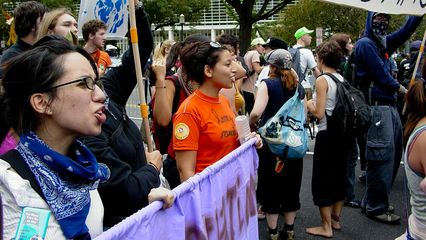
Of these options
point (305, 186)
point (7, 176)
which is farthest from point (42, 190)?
point (305, 186)

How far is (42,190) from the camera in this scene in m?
1.42

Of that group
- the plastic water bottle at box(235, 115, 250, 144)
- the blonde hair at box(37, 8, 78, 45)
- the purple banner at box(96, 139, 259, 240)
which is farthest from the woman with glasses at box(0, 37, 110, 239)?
the plastic water bottle at box(235, 115, 250, 144)

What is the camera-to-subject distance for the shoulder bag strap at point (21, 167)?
1.42m

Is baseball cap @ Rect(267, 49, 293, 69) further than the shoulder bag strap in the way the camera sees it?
Yes

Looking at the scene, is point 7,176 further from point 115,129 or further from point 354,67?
point 354,67

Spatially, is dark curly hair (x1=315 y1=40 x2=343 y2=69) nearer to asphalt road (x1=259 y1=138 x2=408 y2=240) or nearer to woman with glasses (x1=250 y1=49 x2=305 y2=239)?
woman with glasses (x1=250 y1=49 x2=305 y2=239)

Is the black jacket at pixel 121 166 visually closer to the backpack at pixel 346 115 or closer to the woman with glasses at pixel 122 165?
the woman with glasses at pixel 122 165

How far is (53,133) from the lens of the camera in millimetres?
1602

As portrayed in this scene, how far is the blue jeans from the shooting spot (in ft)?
15.5

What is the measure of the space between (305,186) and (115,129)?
4230mm

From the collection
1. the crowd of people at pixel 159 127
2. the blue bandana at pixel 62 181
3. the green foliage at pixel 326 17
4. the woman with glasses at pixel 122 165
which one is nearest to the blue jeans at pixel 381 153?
the crowd of people at pixel 159 127

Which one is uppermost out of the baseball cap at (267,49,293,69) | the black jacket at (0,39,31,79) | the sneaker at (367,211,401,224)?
the black jacket at (0,39,31,79)

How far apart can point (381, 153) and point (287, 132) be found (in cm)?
129

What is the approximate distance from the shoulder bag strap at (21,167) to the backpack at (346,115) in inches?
131
